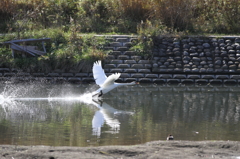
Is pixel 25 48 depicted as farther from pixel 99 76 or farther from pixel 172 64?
pixel 172 64

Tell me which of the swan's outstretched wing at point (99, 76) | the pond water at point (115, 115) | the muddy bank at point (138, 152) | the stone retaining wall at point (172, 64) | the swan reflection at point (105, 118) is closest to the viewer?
the muddy bank at point (138, 152)

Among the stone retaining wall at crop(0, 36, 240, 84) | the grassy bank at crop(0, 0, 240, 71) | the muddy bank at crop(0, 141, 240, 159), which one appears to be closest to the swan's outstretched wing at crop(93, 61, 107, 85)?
the stone retaining wall at crop(0, 36, 240, 84)

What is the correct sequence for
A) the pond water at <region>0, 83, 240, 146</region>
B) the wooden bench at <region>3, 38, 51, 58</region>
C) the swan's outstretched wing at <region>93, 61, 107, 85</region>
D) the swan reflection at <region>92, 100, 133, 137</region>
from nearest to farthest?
1. the pond water at <region>0, 83, 240, 146</region>
2. the swan reflection at <region>92, 100, 133, 137</region>
3. the swan's outstretched wing at <region>93, 61, 107, 85</region>
4. the wooden bench at <region>3, 38, 51, 58</region>

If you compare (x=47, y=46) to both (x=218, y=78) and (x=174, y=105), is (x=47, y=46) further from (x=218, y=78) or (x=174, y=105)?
(x=174, y=105)

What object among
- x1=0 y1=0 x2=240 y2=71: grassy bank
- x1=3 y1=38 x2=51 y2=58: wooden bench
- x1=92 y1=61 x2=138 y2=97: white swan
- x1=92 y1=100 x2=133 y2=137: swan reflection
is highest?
x1=0 y1=0 x2=240 y2=71: grassy bank

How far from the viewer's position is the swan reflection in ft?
28.2

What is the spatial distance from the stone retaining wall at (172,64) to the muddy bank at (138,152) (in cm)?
1196

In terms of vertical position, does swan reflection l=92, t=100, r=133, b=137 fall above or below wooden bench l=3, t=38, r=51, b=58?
below

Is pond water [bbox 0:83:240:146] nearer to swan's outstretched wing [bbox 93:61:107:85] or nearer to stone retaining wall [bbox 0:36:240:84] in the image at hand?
swan's outstretched wing [bbox 93:61:107:85]

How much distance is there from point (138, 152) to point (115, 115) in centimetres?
432

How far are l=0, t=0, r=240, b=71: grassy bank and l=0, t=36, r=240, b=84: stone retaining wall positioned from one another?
60 centimetres

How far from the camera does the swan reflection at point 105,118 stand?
860 cm

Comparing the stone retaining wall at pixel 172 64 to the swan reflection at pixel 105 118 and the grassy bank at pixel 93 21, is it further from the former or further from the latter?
the swan reflection at pixel 105 118

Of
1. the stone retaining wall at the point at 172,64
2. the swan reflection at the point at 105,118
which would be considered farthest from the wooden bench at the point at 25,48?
the swan reflection at the point at 105,118
